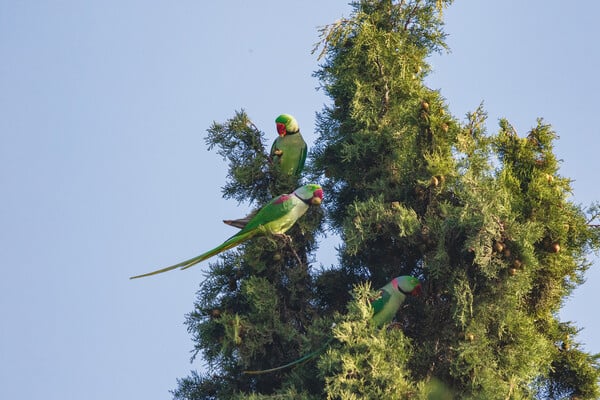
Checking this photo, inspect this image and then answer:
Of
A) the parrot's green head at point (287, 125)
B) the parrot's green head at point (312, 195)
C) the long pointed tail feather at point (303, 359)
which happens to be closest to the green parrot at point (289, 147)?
the parrot's green head at point (287, 125)

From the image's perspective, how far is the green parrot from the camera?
7.96 m

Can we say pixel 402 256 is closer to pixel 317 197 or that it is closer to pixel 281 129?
pixel 317 197

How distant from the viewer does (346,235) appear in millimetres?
6477

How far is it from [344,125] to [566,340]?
2.45 m

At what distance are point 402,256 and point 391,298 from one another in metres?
0.59

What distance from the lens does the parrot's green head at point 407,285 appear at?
21.2 feet

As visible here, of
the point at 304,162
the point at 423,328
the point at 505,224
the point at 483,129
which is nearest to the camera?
the point at 505,224

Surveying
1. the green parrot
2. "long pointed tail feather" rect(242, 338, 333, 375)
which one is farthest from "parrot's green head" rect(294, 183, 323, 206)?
"long pointed tail feather" rect(242, 338, 333, 375)

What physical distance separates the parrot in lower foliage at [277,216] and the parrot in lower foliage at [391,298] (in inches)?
36.2

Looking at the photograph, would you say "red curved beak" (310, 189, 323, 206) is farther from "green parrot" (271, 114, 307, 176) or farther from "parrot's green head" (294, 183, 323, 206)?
"green parrot" (271, 114, 307, 176)

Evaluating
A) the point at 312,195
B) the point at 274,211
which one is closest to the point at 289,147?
the point at 312,195

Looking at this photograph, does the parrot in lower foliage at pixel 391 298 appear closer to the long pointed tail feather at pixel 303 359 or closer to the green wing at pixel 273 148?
the long pointed tail feather at pixel 303 359

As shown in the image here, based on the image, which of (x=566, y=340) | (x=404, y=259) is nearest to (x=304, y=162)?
(x=404, y=259)

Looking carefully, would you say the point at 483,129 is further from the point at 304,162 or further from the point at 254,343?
the point at 254,343
